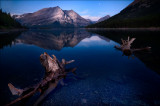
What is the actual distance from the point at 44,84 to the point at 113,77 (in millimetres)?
6754

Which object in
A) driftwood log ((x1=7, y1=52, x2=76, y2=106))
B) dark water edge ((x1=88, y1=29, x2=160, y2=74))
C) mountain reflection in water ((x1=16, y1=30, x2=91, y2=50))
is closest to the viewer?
driftwood log ((x1=7, y1=52, x2=76, y2=106))

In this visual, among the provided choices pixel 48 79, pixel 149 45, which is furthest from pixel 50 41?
pixel 48 79

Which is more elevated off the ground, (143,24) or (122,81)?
(143,24)

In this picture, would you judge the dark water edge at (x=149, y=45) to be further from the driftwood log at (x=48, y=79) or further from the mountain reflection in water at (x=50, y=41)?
the mountain reflection in water at (x=50, y=41)

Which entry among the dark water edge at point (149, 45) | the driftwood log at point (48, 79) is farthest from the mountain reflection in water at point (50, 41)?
the driftwood log at point (48, 79)

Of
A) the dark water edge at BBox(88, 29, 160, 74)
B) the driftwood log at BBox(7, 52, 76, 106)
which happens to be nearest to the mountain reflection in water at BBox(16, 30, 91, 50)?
the dark water edge at BBox(88, 29, 160, 74)

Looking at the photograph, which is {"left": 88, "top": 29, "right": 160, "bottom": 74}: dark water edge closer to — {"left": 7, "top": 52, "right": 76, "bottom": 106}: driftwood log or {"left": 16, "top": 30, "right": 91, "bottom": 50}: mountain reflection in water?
{"left": 7, "top": 52, "right": 76, "bottom": 106}: driftwood log

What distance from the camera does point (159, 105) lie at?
6.75 m

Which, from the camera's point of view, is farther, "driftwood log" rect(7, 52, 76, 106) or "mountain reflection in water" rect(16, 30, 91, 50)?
"mountain reflection in water" rect(16, 30, 91, 50)

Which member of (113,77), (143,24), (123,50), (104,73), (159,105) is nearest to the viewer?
(159,105)

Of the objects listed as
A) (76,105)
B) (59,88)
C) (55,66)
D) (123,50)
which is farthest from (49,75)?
(123,50)

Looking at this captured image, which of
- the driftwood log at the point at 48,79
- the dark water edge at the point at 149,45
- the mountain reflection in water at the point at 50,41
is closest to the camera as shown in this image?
the driftwood log at the point at 48,79

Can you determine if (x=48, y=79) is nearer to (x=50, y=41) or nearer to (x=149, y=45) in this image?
(x=149, y=45)

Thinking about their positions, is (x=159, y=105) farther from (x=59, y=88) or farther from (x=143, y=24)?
(x=143, y=24)
